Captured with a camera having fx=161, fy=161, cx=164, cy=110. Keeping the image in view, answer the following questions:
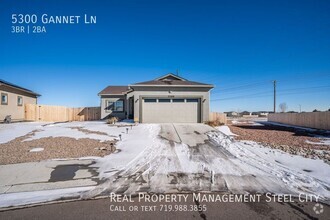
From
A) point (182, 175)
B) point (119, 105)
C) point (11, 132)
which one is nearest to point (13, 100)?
point (11, 132)

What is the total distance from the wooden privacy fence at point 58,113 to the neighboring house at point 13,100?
812mm

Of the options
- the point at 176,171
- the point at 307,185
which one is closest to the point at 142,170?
the point at 176,171

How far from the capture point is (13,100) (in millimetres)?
16594

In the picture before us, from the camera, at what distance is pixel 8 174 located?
4500 mm

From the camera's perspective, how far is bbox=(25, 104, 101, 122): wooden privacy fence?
18.8m

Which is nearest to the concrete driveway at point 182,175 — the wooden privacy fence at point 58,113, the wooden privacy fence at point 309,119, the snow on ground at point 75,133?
the snow on ground at point 75,133

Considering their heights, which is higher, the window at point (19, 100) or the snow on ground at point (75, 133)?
the window at point (19, 100)

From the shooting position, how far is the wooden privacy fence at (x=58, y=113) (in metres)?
18.8

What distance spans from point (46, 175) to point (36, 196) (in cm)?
117

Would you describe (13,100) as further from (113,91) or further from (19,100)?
(113,91)

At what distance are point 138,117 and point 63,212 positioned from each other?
1171 centimetres

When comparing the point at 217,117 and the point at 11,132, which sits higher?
the point at 217,117

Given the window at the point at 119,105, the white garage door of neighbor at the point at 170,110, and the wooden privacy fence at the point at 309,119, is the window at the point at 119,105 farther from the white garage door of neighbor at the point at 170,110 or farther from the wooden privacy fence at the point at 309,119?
the wooden privacy fence at the point at 309,119

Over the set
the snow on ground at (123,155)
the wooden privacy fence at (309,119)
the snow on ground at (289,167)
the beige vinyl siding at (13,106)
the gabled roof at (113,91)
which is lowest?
the snow on ground at (289,167)
